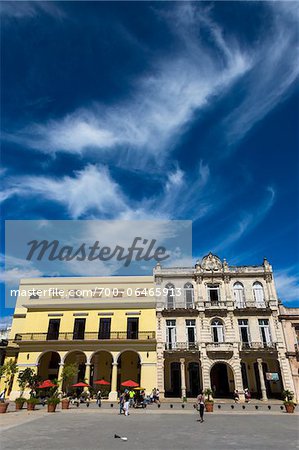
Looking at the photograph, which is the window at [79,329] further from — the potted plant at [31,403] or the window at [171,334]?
the potted plant at [31,403]

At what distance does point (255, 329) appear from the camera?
103 feet

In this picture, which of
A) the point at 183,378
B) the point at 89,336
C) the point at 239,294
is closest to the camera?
the point at 183,378

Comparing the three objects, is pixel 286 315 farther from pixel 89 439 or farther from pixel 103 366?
pixel 89 439

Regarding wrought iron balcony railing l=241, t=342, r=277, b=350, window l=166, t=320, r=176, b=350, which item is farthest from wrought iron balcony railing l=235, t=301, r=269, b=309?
window l=166, t=320, r=176, b=350

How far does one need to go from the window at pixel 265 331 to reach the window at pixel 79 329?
18.4 metres

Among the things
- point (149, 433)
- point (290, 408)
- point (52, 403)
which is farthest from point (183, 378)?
point (149, 433)

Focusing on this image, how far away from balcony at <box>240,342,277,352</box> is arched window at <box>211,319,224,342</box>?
2.20 meters

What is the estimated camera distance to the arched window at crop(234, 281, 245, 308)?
3294 cm

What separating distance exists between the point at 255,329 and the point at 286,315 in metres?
3.45

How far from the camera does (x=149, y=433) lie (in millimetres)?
13531

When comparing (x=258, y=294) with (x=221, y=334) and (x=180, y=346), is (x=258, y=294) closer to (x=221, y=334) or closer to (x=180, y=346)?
(x=221, y=334)

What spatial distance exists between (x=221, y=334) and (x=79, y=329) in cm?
1484

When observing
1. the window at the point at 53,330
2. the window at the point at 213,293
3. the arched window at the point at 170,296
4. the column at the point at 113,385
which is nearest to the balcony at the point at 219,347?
the window at the point at 213,293

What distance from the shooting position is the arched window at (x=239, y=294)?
32938 millimetres
